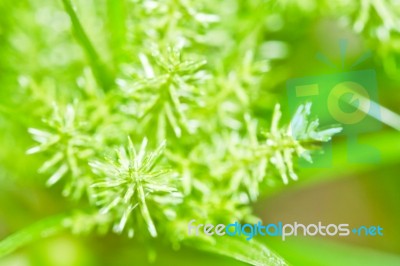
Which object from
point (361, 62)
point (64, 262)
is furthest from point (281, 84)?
point (64, 262)

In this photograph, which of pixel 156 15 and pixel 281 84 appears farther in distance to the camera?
pixel 281 84

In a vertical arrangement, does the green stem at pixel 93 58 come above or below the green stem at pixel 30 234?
above

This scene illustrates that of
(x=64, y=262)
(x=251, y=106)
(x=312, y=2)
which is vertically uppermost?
(x=312, y=2)

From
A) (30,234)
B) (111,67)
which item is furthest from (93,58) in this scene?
(30,234)

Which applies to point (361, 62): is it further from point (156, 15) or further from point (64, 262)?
point (64, 262)

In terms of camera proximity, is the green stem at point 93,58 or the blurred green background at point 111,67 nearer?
the green stem at point 93,58

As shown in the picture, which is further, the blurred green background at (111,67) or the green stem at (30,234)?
the blurred green background at (111,67)
